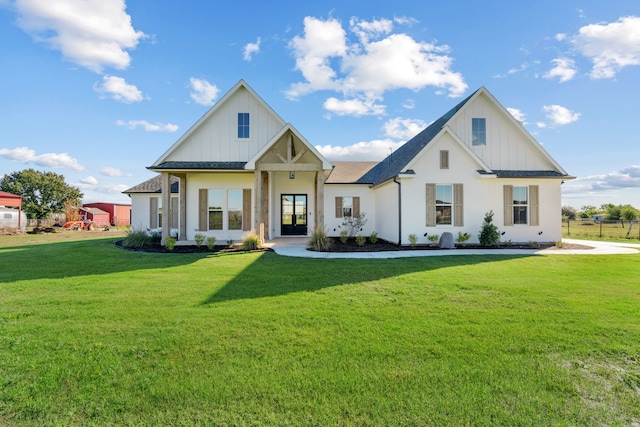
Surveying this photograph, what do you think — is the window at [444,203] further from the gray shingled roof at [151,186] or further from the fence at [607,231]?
the gray shingled roof at [151,186]

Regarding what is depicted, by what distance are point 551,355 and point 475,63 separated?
45.8 feet

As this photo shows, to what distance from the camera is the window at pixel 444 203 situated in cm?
1342

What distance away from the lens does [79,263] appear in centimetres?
914

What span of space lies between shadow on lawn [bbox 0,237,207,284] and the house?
284cm

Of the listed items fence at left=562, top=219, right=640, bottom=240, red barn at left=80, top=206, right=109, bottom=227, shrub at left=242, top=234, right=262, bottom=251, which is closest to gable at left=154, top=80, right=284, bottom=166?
shrub at left=242, top=234, right=262, bottom=251

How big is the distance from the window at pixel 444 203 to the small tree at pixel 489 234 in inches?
58.3

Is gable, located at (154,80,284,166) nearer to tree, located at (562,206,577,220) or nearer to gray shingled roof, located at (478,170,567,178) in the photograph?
gray shingled roof, located at (478,170,567,178)

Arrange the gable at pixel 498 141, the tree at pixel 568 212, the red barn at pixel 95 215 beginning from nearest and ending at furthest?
the gable at pixel 498 141 < the red barn at pixel 95 215 < the tree at pixel 568 212

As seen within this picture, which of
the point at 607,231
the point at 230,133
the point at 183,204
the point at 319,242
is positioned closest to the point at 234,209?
the point at 183,204

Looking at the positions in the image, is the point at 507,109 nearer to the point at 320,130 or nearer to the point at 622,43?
the point at 622,43

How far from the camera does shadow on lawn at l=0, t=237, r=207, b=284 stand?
7742 mm

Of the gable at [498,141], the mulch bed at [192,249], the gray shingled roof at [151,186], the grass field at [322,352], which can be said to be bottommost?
the grass field at [322,352]

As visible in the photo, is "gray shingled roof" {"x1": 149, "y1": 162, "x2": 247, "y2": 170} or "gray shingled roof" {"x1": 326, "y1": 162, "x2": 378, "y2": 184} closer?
"gray shingled roof" {"x1": 149, "y1": 162, "x2": 247, "y2": 170}

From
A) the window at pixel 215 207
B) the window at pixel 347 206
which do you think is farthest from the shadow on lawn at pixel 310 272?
the window at pixel 347 206
